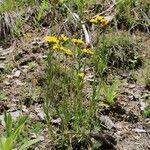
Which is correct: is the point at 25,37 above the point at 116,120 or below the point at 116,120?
above

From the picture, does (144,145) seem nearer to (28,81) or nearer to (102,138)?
(102,138)

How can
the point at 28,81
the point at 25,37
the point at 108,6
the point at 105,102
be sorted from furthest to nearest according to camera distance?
the point at 108,6, the point at 25,37, the point at 28,81, the point at 105,102

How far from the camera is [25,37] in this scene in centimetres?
620

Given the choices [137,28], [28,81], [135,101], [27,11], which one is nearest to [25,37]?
[27,11]

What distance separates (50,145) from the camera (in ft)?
14.2

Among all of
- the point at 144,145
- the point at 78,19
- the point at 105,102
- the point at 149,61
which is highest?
the point at 78,19

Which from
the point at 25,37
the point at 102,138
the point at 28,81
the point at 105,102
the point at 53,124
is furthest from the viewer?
the point at 25,37

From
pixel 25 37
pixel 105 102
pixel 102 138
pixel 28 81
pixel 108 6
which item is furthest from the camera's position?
pixel 108 6

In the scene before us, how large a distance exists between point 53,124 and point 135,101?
1064mm

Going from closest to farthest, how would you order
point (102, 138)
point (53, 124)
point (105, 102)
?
1. point (102, 138)
2. point (53, 124)
3. point (105, 102)

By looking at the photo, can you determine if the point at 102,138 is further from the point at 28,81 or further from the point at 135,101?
the point at 28,81

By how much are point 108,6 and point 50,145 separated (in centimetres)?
302

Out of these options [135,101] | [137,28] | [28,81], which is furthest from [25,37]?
[135,101]

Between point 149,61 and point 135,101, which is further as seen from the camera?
point 149,61
